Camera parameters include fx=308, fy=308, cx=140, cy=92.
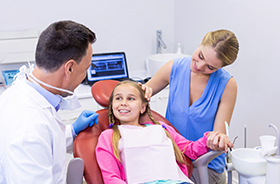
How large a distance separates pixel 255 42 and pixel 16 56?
5.99ft

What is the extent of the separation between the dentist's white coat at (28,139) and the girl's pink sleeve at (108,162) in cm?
22

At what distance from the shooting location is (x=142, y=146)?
1.48 metres

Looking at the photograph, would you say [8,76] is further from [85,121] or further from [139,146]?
[139,146]

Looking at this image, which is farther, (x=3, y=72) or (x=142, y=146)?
(x=3, y=72)

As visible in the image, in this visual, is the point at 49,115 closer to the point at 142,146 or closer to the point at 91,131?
the point at 91,131

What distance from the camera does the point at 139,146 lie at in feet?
4.84

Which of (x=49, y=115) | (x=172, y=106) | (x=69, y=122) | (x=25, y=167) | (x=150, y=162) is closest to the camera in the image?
(x=25, y=167)

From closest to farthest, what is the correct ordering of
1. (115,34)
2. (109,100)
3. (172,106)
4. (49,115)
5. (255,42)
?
(49,115) < (109,100) < (172,106) < (255,42) < (115,34)

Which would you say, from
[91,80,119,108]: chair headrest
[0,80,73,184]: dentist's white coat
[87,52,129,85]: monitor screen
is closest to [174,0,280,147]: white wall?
[87,52,129,85]: monitor screen

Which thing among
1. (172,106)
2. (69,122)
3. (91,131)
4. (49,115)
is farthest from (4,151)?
(69,122)

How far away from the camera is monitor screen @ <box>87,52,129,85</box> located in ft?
8.62

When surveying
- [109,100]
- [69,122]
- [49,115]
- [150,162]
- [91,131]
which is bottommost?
[69,122]

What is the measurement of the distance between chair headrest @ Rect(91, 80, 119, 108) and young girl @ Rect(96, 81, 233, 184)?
0.04 metres

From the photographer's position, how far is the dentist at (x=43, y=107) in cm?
93
